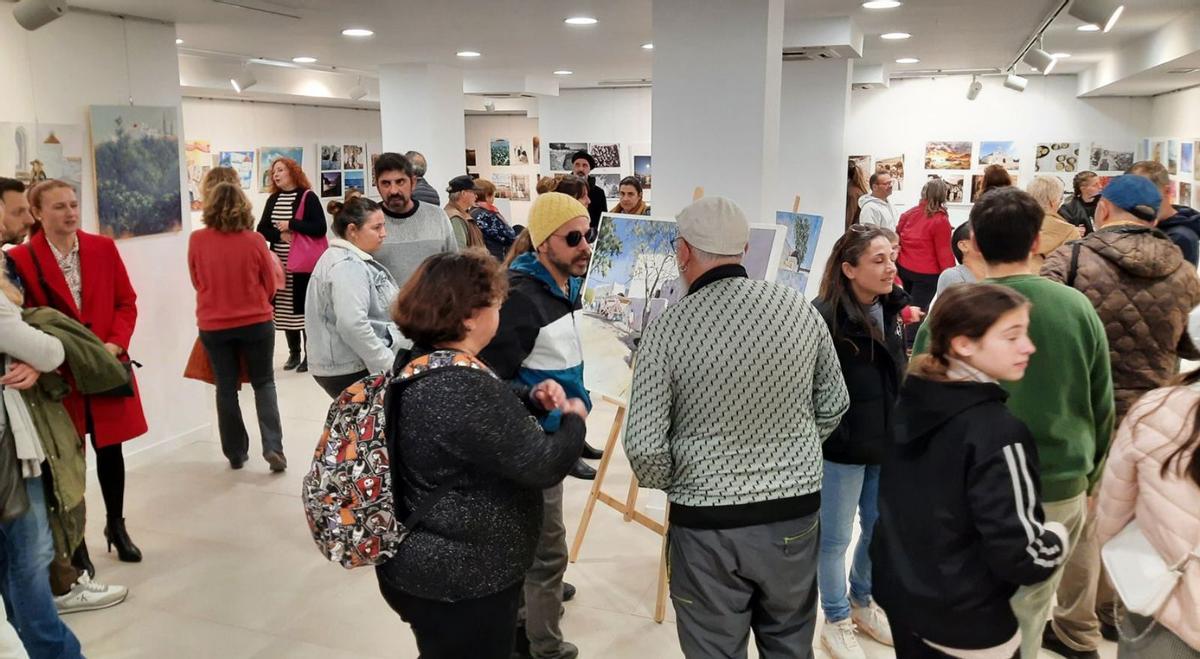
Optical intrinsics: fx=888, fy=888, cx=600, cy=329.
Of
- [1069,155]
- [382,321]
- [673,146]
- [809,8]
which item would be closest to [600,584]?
[382,321]

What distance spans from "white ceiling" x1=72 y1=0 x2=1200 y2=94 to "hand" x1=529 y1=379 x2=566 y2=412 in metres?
3.97

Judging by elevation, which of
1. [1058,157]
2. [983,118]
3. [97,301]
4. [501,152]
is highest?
[983,118]

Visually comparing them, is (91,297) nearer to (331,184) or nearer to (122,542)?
Result: (122,542)

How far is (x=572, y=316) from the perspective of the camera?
296cm

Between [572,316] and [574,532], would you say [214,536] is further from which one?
[572,316]

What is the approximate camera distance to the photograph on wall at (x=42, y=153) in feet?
16.0

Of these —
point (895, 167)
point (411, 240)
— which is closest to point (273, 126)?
point (895, 167)

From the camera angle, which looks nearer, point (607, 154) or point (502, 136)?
point (607, 154)

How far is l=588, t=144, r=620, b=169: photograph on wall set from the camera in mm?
14039

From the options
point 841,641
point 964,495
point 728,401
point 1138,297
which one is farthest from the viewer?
point 841,641

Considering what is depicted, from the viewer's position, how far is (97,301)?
13.3ft

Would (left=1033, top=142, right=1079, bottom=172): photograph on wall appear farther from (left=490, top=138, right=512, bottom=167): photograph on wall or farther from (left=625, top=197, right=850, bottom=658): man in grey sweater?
(left=625, top=197, right=850, bottom=658): man in grey sweater

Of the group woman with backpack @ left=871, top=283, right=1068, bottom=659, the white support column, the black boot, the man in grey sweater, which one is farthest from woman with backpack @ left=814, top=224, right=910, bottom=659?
the white support column

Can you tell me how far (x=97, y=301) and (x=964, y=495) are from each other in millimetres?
3779
